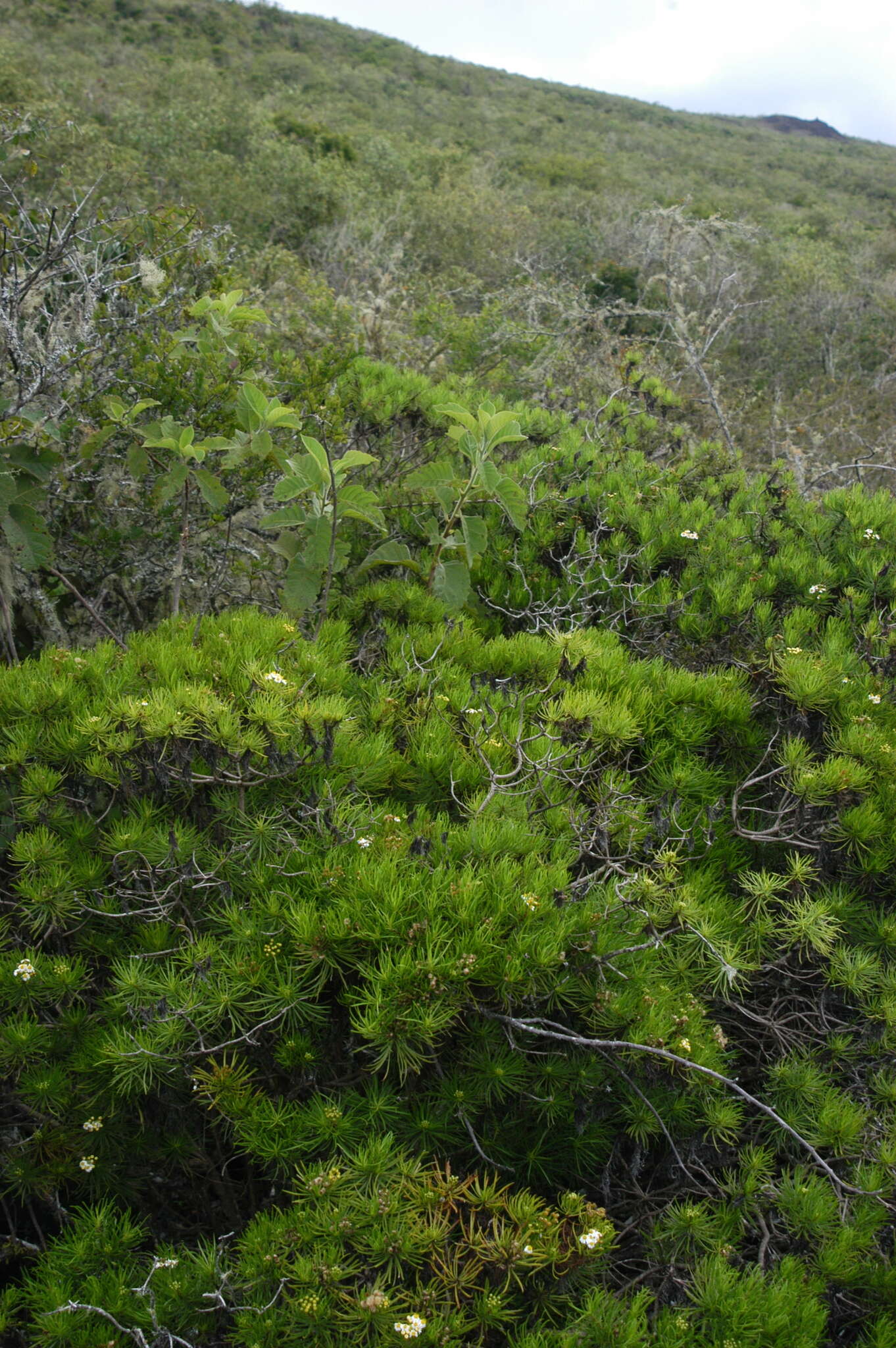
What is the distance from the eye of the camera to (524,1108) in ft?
5.36

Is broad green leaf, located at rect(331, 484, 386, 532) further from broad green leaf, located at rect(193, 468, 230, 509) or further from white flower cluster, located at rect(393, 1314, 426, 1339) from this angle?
white flower cluster, located at rect(393, 1314, 426, 1339)

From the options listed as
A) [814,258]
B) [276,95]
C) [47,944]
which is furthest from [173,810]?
[276,95]

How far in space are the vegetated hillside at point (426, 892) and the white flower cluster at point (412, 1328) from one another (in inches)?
0.4

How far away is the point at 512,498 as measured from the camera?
2959 millimetres

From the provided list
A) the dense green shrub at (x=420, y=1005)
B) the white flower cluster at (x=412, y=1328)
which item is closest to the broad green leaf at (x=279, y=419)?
the dense green shrub at (x=420, y=1005)

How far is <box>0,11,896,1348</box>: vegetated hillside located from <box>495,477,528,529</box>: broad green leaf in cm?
2

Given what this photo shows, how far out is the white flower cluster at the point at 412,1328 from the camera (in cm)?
119

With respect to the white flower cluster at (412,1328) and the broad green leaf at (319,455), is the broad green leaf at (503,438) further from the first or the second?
the white flower cluster at (412,1328)

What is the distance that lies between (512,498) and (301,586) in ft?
2.77

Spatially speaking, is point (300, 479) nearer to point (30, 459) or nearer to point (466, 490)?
point (466, 490)

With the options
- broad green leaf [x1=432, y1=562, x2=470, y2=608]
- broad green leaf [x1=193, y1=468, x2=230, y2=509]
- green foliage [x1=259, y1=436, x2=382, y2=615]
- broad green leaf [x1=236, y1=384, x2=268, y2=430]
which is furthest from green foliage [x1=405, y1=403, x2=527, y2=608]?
broad green leaf [x1=193, y1=468, x2=230, y2=509]

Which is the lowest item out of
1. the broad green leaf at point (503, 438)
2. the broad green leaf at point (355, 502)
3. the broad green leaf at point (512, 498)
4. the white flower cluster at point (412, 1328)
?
the white flower cluster at point (412, 1328)

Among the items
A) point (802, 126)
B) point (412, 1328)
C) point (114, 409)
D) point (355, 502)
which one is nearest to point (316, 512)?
point (355, 502)

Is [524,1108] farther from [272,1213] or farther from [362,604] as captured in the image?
[362,604]
